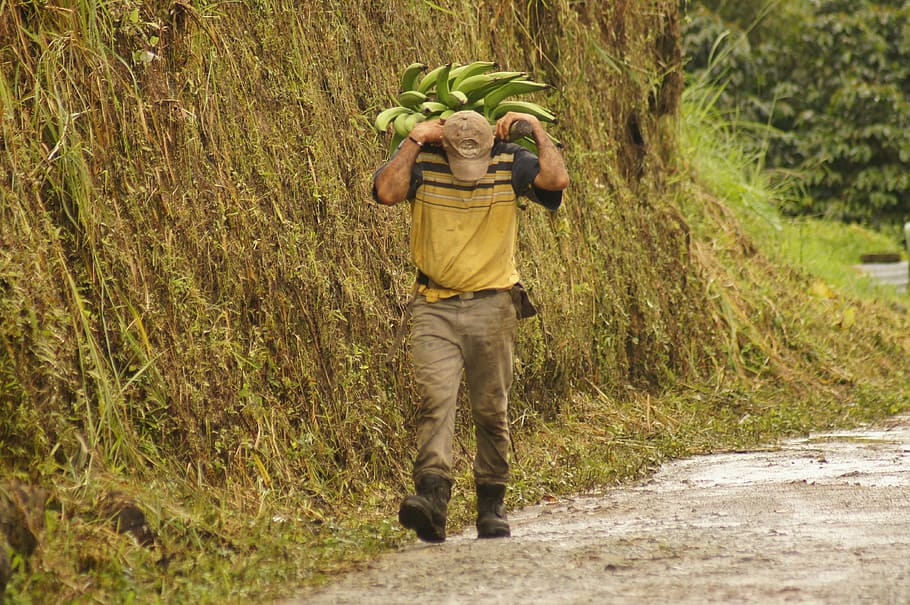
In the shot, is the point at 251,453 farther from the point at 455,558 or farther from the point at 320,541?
the point at 455,558

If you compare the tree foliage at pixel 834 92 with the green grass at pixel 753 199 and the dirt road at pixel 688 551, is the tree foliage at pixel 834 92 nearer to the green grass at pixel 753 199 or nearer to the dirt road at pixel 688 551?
the green grass at pixel 753 199

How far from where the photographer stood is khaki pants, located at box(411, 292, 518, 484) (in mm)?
6734

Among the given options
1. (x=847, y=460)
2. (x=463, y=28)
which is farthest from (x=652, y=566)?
(x=463, y=28)

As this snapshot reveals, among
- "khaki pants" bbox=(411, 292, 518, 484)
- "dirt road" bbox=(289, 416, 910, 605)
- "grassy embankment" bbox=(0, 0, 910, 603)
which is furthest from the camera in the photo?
"khaki pants" bbox=(411, 292, 518, 484)

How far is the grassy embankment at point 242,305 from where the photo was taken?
240 inches

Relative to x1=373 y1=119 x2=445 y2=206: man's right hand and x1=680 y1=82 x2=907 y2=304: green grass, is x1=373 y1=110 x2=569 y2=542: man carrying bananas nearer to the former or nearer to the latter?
x1=373 y1=119 x2=445 y2=206: man's right hand

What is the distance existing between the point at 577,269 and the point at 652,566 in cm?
601

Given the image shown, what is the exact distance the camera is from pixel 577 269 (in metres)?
11.7

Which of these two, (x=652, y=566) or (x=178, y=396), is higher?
(x=178, y=396)

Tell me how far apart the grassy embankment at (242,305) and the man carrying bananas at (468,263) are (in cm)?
65

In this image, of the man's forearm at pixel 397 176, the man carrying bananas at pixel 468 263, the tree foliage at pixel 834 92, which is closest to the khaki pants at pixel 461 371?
the man carrying bananas at pixel 468 263

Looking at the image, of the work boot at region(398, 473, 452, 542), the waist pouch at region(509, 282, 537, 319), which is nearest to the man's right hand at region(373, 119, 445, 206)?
the waist pouch at region(509, 282, 537, 319)

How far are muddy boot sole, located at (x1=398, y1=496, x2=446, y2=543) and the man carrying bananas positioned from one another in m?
0.12

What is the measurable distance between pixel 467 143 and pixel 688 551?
220 centimetres
